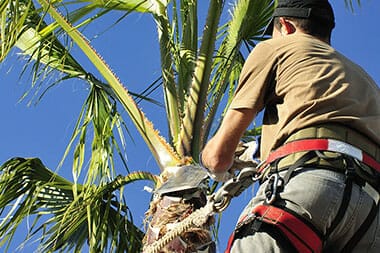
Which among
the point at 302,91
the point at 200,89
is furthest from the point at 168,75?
the point at 302,91

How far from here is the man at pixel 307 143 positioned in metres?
2.70

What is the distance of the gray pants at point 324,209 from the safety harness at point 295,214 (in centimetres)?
2

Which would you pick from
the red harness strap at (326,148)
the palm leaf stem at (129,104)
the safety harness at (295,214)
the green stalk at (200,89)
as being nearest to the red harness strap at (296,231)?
the safety harness at (295,214)

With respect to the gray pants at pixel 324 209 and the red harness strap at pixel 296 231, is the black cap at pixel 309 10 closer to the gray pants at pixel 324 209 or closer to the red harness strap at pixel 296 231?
the gray pants at pixel 324 209

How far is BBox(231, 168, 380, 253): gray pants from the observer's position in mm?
2688

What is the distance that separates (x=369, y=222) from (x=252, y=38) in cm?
406

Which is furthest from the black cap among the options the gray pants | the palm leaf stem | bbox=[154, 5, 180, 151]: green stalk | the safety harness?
bbox=[154, 5, 180, 151]: green stalk

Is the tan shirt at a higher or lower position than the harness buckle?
higher

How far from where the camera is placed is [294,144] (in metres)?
2.86

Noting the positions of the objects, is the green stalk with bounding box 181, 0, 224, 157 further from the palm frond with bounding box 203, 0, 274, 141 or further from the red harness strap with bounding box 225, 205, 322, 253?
the red harness strap with bounding box 225, 205, 322, 253

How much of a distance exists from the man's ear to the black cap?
0.02m

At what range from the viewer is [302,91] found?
2920 mm

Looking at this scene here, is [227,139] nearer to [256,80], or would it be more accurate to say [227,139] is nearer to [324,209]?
[256,80]

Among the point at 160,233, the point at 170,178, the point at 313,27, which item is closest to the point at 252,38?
the point at 170,178
